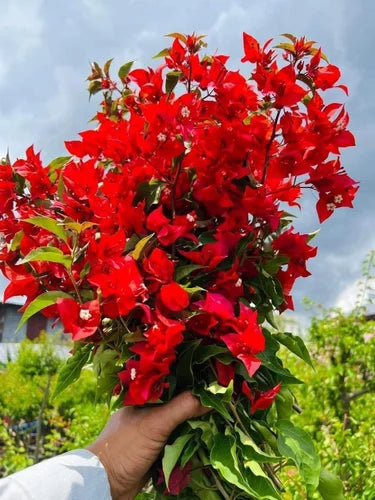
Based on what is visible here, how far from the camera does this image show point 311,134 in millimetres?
1274

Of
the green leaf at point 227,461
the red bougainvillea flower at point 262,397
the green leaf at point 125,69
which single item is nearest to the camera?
the green leaf at point 227,461

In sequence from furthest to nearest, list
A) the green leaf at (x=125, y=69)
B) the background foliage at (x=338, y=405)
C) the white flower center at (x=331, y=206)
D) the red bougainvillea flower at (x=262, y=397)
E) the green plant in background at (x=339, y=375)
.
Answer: the green plant in background at (x=339, y=375) → the background foliage at (x=338, y=405) → the green leaf at (x=125, y=69) → the white flower center at (x=331, y=206) → the red bougainvillea flower at (x=262, y=397)

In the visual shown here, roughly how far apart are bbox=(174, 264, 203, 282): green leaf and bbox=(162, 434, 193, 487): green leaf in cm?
33

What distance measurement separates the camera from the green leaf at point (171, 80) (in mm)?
1433

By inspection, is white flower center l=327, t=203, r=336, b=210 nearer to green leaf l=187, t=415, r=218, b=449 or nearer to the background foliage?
green leaf l=187, t=415, r=218, b=449

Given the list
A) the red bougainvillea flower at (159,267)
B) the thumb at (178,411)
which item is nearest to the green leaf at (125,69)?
the red bougainvillea flower at (159,267)

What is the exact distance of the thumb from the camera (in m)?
1.23

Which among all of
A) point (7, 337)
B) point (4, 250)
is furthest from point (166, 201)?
point (7, 337)

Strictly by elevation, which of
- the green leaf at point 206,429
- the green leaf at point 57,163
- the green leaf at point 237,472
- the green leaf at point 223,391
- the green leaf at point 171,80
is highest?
the green leaf at point 171,80

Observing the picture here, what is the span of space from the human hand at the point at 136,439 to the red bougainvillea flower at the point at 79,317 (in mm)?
238

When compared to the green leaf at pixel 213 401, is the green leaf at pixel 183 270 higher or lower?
higher

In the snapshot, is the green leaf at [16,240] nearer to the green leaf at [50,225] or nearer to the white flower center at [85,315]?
the green leaf at [50,225]

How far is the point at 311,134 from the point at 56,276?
63 centimetres

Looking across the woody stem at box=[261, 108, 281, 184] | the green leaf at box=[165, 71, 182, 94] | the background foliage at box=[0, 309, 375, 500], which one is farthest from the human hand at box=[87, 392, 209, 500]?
the background foliage at box=[0, 309, 375, 500]
